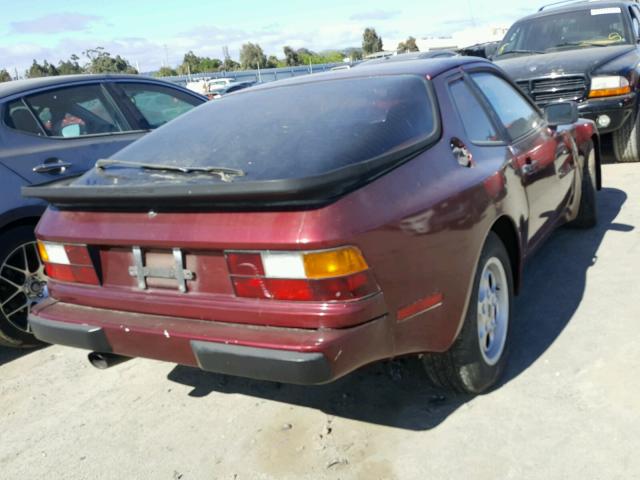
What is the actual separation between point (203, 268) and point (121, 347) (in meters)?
0.54

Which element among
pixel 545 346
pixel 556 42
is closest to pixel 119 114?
pixel 545 346

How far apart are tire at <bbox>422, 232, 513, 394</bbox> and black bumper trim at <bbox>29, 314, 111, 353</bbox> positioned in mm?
1400

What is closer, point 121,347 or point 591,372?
point 121,347

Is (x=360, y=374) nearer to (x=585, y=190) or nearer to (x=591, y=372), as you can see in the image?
(x=591, y=372)

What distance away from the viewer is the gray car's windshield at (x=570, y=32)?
8.11 meters

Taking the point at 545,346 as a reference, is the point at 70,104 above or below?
above

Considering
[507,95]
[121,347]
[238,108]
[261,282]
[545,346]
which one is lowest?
[545,346]

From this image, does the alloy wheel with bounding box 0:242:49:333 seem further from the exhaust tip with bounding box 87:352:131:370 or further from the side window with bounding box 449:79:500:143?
the side window with bounding box 449:79:500:143

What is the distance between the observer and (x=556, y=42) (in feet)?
27.3

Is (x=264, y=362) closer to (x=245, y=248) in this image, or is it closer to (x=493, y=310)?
(x=245, y=248)

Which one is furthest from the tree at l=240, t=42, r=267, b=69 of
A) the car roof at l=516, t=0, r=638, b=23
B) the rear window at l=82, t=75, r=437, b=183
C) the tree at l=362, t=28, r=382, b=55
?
the rear window at l=82, t=75, r=437, b=183

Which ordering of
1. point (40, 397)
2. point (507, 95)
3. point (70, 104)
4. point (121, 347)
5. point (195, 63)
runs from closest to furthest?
1. point (121, 347)
2. point (40, 397)
3. point (507, 95)
4. point (70, 104)
5. point (195, 63)

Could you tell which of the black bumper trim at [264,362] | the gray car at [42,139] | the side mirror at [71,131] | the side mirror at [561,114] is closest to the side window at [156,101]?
the gray car at [42,139]

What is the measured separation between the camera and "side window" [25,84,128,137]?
4547mm
